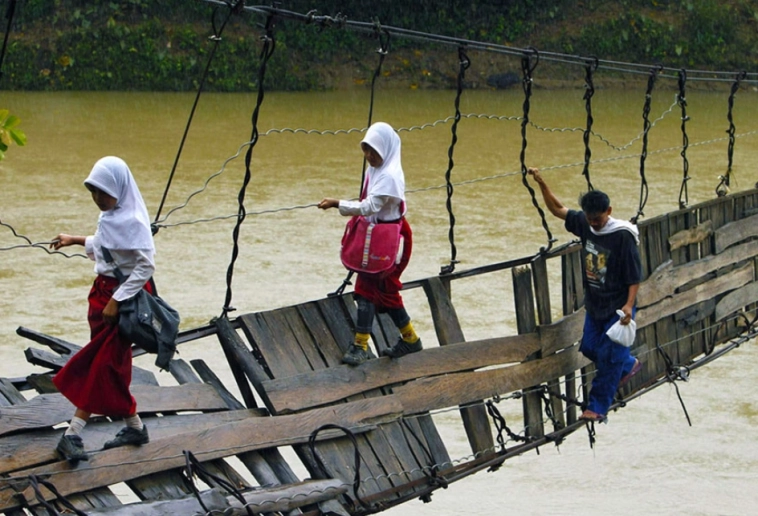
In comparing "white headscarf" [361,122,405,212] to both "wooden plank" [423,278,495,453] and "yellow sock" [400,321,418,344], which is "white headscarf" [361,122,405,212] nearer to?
"yellow sock" [400,321,418,344]

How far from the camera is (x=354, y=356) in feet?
9.96

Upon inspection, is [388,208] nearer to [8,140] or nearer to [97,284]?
[97,284]

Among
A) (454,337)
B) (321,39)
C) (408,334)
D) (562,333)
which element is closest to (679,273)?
(562,333)

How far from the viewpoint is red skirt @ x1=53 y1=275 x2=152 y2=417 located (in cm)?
248

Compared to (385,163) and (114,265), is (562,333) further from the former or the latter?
(114,265)

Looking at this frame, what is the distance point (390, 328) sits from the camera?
3229 mm

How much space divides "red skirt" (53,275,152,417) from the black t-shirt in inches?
57.5

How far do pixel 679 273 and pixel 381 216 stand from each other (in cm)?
149

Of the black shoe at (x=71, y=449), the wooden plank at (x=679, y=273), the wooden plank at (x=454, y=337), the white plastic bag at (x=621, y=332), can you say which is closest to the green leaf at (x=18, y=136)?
the black shoe at (x=71, y=449)

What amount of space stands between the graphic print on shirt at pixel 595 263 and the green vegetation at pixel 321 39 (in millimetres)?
10756

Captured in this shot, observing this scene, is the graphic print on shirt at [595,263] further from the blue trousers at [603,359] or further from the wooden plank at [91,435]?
the wooden plank at [91,435]

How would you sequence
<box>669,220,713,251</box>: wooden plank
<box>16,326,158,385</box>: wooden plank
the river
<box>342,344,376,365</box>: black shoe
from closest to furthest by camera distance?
<box>16,326,158,385</box>: wooden plank, <box>342,344,376,365</box>: black shoe, <box>669,220,713,251</box>: wooden plank, the river

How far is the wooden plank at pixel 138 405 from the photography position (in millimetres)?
2467

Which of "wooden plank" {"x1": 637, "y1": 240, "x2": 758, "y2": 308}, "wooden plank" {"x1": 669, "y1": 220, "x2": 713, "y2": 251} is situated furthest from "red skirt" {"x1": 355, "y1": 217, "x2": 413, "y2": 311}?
"wooden plank" {"x1": 669, "y1": 220, "x2": 713, "y2": 251}
